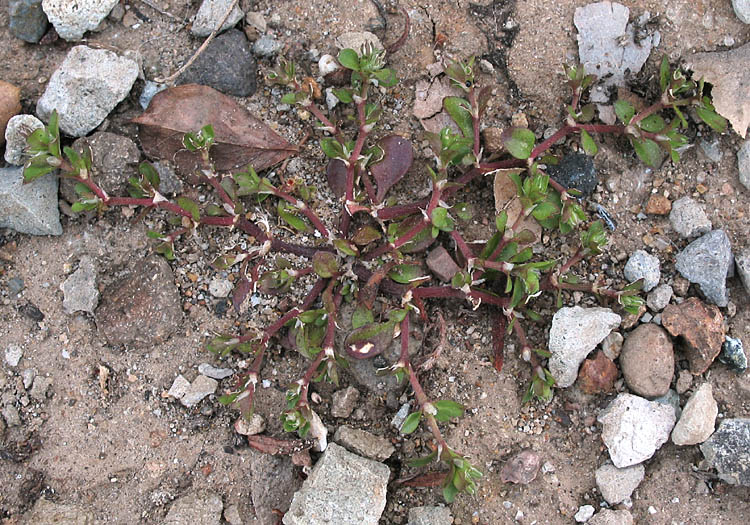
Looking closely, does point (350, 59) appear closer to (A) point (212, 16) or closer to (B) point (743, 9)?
(A) point (212, 16)

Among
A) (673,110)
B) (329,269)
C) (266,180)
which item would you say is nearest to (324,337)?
(329,269)

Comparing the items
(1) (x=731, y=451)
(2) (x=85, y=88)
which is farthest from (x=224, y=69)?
(1) (x=731, y=451)

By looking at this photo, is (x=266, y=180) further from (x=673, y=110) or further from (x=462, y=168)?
(x=673, y=110)

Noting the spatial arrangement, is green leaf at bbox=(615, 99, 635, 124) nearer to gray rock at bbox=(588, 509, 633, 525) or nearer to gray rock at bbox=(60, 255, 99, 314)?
gray rock at bbox=(588, 509, 633, 525)

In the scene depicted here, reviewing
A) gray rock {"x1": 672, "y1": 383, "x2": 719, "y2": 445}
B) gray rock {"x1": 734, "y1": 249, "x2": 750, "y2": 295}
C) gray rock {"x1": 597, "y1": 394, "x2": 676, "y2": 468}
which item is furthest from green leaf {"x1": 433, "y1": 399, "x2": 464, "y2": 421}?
gray rock {"x1": 734, "y1": 249, "x2": 750, "y2": 295}

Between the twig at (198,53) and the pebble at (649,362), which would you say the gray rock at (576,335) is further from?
the twig at (198,53)

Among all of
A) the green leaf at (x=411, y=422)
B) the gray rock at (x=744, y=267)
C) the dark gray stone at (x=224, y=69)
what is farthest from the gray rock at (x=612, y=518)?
the dark gray stone at (x=224, y=69)
